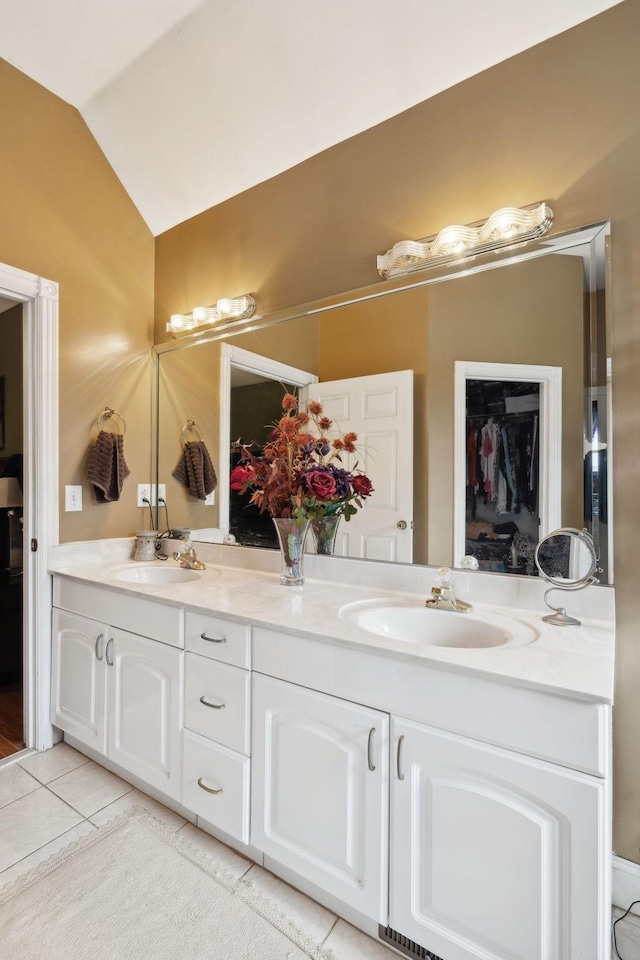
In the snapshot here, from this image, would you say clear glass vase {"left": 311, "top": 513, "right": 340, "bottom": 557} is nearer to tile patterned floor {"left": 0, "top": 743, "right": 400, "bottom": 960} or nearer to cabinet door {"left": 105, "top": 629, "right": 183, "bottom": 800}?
cabinet door {"left": 105, "top": 629, "right": 183, "bottom": 800}

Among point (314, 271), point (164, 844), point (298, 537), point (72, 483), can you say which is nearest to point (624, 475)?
point (298, 537)

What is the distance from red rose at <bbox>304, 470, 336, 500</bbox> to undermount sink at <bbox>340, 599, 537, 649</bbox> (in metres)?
0.37

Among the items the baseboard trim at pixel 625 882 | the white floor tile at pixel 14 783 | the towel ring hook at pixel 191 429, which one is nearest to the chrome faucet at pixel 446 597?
the baseboard trim at pixel 625 882

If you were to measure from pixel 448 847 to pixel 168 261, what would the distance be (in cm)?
263

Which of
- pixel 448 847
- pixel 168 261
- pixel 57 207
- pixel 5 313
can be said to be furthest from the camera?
pixel 5 313

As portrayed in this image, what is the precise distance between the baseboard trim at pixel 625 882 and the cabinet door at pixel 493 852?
56 centimetres

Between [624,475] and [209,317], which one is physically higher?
[209,317]

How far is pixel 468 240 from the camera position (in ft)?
5.03

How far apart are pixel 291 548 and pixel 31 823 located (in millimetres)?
1295

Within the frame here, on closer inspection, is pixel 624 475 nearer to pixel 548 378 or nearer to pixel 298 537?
pixel 548 378

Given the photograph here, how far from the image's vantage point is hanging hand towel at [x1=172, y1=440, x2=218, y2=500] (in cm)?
229

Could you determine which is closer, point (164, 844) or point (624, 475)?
point (624, 475)

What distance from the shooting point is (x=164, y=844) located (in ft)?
5.02

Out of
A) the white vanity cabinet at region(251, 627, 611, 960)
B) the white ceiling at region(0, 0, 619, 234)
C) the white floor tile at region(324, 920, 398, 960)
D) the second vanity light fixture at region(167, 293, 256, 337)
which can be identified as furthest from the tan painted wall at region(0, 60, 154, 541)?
the white floor tile at region(324, 920, 398, 960)
